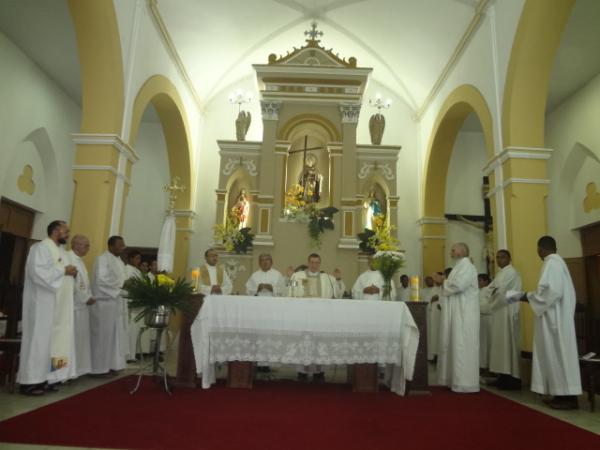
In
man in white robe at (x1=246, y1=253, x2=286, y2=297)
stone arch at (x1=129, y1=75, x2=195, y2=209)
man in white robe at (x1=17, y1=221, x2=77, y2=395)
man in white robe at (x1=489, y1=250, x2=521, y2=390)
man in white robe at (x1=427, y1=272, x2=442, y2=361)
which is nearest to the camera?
man in white robe at (x1=17, y1=221, x2=77, y2=395)

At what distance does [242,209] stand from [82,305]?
19.5 feet

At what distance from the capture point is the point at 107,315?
20.0 feet

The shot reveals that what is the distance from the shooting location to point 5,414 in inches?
151

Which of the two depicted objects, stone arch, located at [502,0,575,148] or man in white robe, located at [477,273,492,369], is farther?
man in white robe, located at [477,273,492,369]

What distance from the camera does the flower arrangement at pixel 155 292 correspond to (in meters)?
4.84

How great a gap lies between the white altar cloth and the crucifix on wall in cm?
570

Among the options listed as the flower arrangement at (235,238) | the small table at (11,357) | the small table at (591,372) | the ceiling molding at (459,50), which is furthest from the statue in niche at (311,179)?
the small table at (11,357)

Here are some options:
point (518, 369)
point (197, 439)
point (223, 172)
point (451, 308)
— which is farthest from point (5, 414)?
point (223, 172)

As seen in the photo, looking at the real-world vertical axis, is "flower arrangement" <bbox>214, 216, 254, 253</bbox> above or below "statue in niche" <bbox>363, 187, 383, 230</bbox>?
below

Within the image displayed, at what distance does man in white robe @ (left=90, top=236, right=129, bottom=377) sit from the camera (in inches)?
236

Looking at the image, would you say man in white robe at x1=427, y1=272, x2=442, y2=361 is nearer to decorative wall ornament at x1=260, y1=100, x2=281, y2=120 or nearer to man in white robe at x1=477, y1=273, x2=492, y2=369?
man in white robe at x1=477, y1=273, x2=492, y2=369

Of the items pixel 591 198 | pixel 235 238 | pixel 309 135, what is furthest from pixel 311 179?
pixel 591 198

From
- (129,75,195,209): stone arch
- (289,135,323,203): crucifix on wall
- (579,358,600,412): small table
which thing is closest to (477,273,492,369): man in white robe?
(579,358,600,412): small table

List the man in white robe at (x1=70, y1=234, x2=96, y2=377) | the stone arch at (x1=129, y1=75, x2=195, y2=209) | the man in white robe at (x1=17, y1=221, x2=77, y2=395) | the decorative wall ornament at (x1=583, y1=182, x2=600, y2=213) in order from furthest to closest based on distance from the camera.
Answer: the decorative wall ornament at (x1=583, y1=182, x2=600, y2=213) < the stone arch at (x1=129, y1=75, x2=195, y2=209) < the man in white robe at (x1=70, y1=234, x2=96, y2=377) < the man in white robe at (x1=17, y1=221, x2=77, y2=395)
